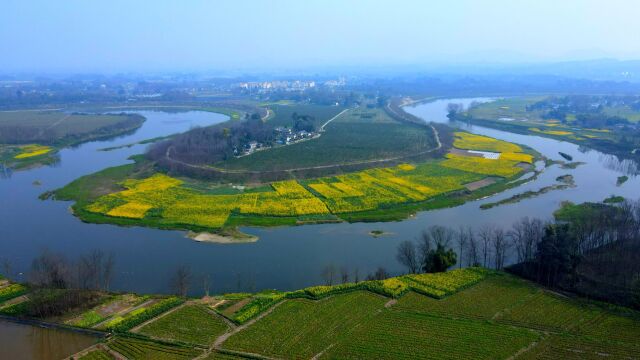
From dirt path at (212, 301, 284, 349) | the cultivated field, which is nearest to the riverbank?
the cultivated field

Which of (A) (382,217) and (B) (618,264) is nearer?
(B) (618,264)

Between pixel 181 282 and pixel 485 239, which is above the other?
pixel 485 239

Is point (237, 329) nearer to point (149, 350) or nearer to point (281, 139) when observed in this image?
point (149, 350)

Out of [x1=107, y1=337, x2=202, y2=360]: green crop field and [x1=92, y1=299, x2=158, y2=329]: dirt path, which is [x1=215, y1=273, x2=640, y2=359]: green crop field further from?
[x1=92, y1=299, x2=158, y2=329]: dirt path

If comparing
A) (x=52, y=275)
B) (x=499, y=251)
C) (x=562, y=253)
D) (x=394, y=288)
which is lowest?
(x=394, y=288)

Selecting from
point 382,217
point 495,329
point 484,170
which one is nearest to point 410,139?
point 484,170

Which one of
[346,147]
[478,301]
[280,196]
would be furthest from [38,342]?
[346,147]

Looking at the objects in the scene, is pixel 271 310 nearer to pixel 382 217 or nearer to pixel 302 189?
pixel 382 217
